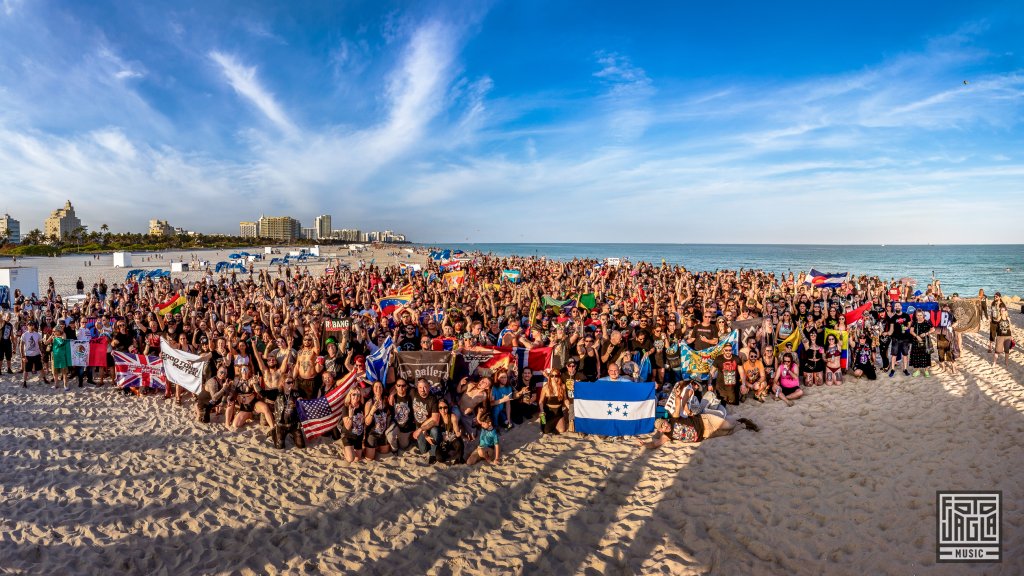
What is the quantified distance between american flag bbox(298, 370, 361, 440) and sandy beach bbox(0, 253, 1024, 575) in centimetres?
26

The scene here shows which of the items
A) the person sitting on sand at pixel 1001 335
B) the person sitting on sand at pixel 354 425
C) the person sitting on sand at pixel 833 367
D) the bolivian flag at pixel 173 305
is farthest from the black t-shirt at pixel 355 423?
the person sitting on sand at pixel 1001 335

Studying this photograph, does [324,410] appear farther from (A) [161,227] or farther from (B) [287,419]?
(A) [161,227]

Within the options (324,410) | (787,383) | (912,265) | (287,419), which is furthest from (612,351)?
(912,265)

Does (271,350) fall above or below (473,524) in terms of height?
above

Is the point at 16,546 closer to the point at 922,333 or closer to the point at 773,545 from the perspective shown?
the point at 773,545

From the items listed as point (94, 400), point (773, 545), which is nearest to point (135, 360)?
point (94, 400)

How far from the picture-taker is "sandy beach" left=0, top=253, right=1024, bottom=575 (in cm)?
433

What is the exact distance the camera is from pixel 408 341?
8406mm

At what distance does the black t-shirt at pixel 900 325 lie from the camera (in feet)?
29.9

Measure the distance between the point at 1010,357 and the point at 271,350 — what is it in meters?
14.9

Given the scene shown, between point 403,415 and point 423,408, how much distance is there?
0.28 meters

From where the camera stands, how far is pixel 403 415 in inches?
249

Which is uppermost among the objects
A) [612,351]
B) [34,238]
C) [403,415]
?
[34,238]

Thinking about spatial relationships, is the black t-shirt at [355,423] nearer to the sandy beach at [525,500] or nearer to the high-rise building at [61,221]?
the sandy beach at [525,500]
